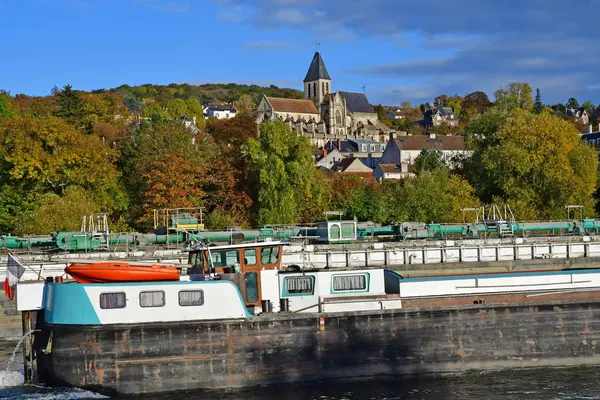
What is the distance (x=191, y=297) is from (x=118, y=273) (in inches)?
111

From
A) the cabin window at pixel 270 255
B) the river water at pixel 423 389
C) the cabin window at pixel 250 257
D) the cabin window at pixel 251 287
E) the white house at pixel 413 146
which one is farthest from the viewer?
the white house at pixel 413 146

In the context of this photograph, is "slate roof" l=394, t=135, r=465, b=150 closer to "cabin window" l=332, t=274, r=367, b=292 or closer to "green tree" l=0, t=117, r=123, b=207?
"green tree" l=0, t=117, r=123, b=207

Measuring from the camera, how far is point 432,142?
146m

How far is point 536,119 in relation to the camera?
251 feet

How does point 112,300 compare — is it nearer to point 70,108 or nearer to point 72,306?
point 72,306

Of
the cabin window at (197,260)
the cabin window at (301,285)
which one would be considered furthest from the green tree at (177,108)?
the cabin window at (301,285)

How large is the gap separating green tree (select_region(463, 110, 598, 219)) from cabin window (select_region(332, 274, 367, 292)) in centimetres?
4381

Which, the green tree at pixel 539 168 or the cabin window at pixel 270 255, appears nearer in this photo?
the cabin window at pixel 270 255

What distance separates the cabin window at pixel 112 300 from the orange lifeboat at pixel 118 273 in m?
0.79

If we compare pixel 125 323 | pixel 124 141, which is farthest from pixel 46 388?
pixel 124 141

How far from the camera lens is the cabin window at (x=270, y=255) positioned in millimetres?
28234

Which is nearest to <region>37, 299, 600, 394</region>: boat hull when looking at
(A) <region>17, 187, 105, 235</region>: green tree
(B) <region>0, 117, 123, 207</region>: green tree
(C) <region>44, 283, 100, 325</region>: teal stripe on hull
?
(C) <region>44, 283, 100, 325</region>: teal stripe on hull

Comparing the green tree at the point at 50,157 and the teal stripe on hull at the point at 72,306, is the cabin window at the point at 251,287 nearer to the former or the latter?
the teal stripe on hull at the point at 72,306

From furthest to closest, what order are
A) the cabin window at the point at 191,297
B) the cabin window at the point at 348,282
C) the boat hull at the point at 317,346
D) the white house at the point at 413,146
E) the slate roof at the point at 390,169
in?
the white house at the point at 413,146 < the slate roof at the point at 390,169 < the cabin window at the point at 348,282 < the cabin window at the point at 191,297 < the boat hull at the point at 317,346
